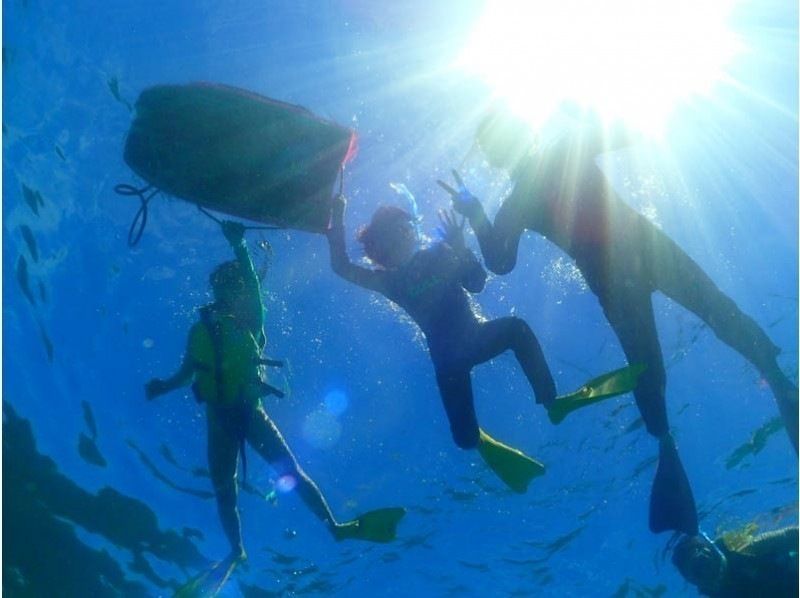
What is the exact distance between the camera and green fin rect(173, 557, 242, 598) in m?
7.39

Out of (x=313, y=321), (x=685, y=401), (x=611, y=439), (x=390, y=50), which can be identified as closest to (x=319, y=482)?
(x=313, y=321)

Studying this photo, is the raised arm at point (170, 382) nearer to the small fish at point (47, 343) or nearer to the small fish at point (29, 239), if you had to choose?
the small fish at point (29, 239)

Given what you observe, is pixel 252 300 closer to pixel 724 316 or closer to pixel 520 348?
pixel 520 348

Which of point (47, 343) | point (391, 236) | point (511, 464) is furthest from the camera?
point (47, 343)

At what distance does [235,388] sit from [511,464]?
344 cm

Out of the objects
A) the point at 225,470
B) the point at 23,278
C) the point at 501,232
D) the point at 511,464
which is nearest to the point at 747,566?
the point at 511,464

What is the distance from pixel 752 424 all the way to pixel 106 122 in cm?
1724

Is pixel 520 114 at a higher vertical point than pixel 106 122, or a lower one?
lower

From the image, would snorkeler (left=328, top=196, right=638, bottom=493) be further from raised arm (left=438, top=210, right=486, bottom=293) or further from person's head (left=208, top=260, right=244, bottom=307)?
person's head (left=208, top=260, right=244, bottom=307)

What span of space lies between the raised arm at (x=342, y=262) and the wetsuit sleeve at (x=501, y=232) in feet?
4.16

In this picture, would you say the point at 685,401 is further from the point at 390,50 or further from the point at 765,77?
the point at 390,50

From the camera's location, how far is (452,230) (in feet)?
20.2

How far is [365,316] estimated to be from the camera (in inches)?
456

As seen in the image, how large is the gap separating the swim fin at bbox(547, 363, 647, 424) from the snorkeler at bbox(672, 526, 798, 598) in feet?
6.06
